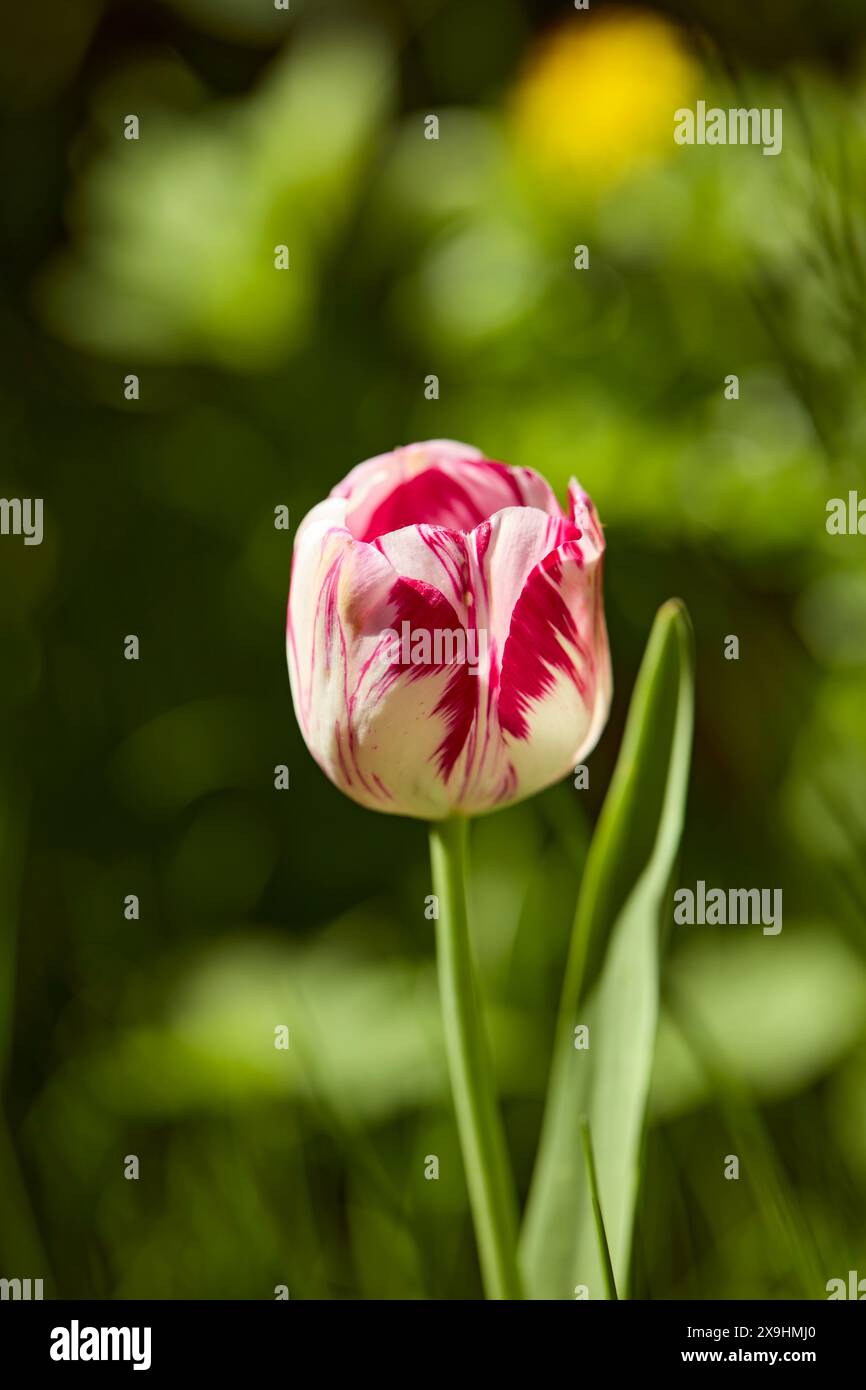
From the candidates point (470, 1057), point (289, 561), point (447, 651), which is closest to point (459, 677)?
point (447, 651)

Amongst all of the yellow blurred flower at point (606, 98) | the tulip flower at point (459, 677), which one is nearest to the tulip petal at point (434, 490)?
the tulip flower at point (459, 677)

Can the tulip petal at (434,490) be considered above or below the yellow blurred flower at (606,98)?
below

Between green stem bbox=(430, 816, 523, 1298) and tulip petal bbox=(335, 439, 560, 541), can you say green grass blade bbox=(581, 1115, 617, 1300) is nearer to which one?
green stem bbox=(430, 816, 523, 1298)

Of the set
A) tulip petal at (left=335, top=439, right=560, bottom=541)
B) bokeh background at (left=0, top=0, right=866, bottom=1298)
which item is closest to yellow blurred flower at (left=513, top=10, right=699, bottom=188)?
bokeh background at (left=0, top=0, right=866, bottom=1298)

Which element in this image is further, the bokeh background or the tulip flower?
the bokeh background

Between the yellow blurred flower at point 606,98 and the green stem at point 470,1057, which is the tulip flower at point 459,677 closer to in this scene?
the green stem at point 470,1057

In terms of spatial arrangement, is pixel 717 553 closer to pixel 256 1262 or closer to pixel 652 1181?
pixel 652 1181
